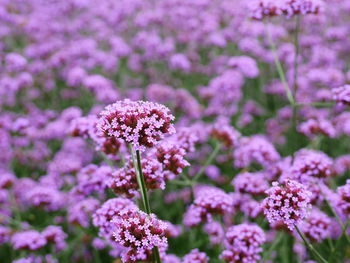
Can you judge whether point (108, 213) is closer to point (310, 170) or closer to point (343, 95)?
point (310, 170)

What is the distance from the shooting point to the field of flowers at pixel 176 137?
6.81ft

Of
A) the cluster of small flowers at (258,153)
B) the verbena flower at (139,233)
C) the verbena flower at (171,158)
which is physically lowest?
the verbena flower at (139,233)

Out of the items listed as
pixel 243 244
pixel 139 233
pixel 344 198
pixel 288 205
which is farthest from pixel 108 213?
pixel 344 198

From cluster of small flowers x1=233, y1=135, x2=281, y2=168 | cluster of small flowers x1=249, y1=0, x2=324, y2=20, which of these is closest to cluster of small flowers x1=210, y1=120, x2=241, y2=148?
cluster of small flowers x1=233, y1=135, x2=281, y2=168

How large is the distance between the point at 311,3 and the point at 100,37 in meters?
4.82

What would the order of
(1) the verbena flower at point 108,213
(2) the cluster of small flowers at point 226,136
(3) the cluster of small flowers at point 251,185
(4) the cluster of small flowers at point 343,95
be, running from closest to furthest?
1. (1) the verbena flower at point 108,213
2. (4) the cluster of small flowers at point 343,95
3. (3) the cluster of small flowers at point 251,185
4. (2) the cluster of small flowers at point 226,136

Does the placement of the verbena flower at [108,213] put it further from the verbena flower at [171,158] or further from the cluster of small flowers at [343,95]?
the cluster of small flowers at [343,95]

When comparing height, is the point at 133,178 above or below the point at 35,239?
above

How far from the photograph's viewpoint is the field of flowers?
2.07 m

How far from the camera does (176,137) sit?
2.83m

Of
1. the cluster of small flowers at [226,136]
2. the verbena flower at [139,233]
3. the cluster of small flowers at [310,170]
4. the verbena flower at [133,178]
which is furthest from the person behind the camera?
the cluster of small flowers at [226,136]

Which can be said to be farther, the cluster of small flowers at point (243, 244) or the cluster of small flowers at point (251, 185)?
the cluster of small flowers at point (251, 185)

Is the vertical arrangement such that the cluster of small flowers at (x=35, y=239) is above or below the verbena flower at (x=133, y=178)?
below

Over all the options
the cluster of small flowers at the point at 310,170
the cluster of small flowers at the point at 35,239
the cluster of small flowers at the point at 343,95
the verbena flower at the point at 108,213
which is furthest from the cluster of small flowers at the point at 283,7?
the cluster of small flowers at the point at 35,239
